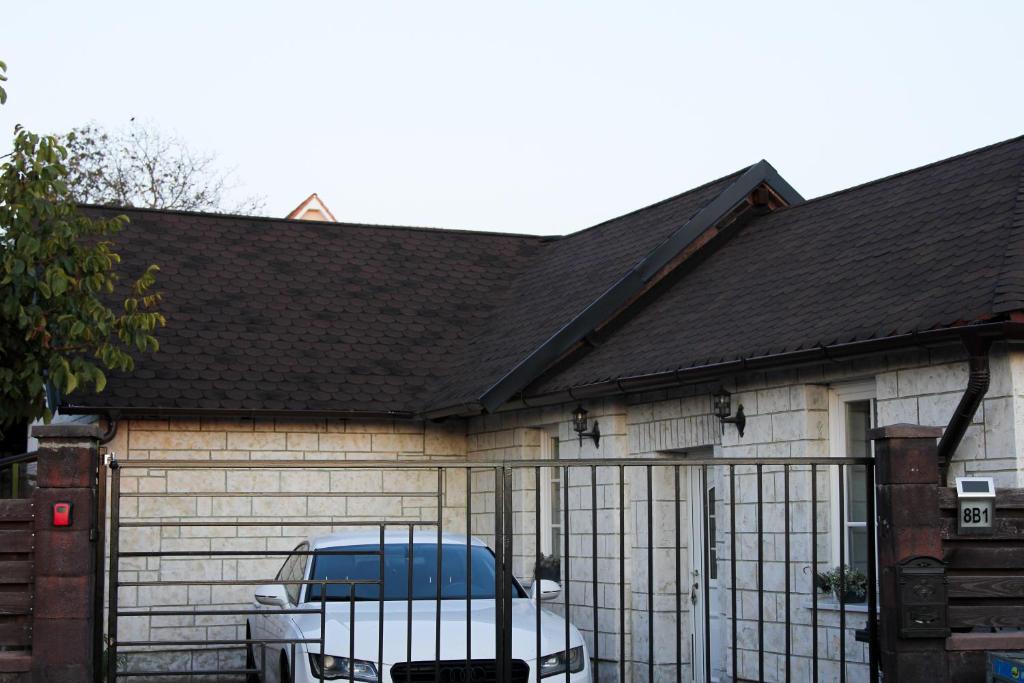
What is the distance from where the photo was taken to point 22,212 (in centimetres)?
1182

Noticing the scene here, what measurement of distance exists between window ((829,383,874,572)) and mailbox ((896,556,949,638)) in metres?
3.30

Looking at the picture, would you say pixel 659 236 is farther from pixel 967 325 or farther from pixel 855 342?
pixel 967 325

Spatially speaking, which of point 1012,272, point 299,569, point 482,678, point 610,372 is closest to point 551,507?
point 610,372

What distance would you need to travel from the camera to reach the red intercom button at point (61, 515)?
22.6 feet

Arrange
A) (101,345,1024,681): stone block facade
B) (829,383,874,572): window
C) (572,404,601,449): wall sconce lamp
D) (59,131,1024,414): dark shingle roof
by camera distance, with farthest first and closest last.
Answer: (572,404,601,449): wall sconce lamp
(59,131,1024,414): dark shingle roof
(829,383,874,572): window
(101,345,1024,681): stone block facade

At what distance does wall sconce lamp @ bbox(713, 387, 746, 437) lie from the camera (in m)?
11.7

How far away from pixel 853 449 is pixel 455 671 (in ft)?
11.9

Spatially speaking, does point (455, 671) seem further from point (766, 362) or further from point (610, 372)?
point (610, 372)

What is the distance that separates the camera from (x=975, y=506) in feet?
24.0

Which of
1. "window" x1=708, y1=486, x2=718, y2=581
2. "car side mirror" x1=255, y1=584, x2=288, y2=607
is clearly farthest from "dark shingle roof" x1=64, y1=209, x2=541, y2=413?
"car side mirror" x1=255, y1=584, x2=288, y2=607

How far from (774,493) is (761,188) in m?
5.08

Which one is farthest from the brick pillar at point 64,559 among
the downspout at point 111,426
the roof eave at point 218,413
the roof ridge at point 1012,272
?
the downspout at point 111,426

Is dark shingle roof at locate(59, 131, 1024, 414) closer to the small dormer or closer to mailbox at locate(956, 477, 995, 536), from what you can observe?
mailbox at locate(956, 477, 995, 536)

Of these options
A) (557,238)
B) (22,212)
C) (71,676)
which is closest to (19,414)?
(22,212)
